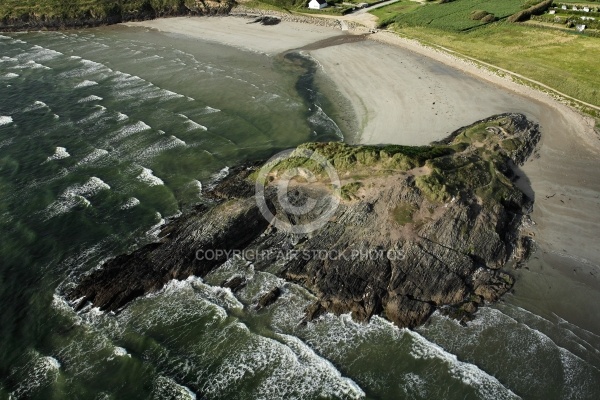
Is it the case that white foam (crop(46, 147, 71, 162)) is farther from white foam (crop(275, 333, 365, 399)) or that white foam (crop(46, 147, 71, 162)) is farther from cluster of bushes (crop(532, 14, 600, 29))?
cluster of bushes (crop(532, 14, 600, 29))

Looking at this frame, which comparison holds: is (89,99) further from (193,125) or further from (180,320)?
(180,320)

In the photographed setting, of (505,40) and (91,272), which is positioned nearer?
(91,272)

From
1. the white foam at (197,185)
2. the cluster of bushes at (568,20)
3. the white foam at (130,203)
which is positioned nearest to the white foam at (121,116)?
the white foam at (130,203)

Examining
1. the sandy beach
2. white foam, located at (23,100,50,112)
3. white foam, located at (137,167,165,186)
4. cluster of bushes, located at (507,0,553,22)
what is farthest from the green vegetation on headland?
cluster of bushes, located at (507,0,553,22)

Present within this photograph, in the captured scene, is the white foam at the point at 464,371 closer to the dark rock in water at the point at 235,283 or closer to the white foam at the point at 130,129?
the dark rock in water at the point at 235,283

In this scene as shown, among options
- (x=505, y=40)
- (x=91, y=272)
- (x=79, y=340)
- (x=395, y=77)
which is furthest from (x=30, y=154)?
(x=505, y=40)

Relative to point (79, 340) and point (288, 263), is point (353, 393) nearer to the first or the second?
point (288, 263)
